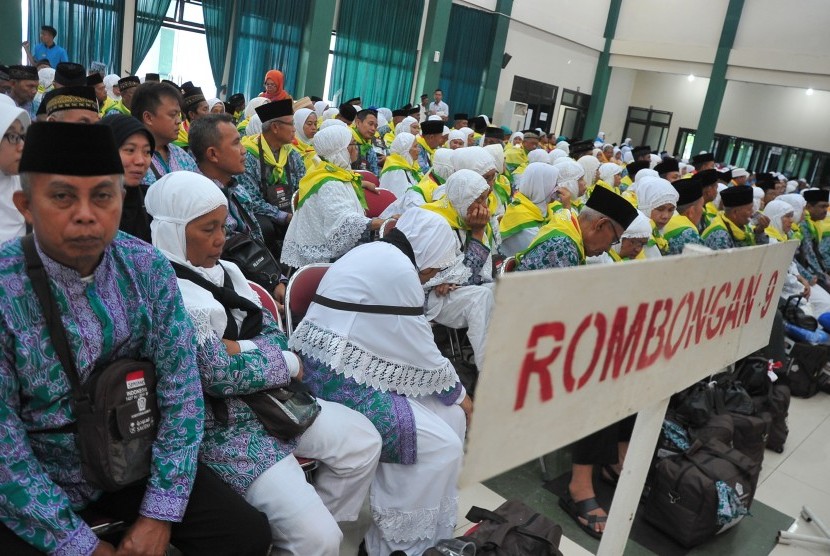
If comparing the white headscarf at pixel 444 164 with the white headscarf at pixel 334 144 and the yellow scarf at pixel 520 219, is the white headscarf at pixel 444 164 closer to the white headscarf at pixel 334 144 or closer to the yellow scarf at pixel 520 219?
the yellow scarf at pixel 520 219

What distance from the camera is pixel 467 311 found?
124 inches

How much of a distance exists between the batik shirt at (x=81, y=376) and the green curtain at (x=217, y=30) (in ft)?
37.9

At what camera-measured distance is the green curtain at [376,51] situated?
1334cm

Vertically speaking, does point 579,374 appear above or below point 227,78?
below

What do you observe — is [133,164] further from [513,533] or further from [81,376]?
[513,533]

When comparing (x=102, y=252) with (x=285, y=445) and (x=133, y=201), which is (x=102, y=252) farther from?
(x=133, y=201)

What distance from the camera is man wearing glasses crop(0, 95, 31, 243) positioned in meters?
2.11

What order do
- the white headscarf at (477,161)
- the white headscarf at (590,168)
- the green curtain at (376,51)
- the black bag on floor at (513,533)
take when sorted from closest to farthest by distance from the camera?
the black bag on floor at (513,533), the white headscarf at (477,161), the white headscarf at (590,168), the green curtain at (376,51)

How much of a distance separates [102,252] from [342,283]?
82 cm

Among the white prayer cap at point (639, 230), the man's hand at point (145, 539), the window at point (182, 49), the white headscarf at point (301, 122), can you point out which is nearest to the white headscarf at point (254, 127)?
the white headscarf at point (301, 122)

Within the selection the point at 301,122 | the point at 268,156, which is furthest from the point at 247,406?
the point at 301,122

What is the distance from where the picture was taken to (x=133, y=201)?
7.65 feet

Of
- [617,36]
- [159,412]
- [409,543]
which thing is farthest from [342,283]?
[617,36]

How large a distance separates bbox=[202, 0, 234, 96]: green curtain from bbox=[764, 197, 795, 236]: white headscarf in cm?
1013
